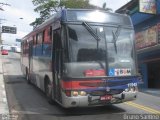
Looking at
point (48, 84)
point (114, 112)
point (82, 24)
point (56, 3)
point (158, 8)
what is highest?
point (56, 3)

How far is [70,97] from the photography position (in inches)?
430

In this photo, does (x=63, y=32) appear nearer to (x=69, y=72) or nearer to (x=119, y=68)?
(x=69, y=72)

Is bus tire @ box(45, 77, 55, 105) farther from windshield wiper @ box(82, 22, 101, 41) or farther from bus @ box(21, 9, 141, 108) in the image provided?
windshield wiper @ box(82, 22, 101, 41)

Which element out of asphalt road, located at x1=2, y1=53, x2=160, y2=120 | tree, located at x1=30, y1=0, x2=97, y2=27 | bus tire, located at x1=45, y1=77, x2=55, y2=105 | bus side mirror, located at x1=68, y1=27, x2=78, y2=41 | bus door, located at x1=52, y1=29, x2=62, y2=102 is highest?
tree, located at x1=30, y1=0, x2=97, y2=27

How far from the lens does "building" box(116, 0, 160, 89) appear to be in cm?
2539

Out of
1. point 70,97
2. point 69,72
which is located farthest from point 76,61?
point 70,97

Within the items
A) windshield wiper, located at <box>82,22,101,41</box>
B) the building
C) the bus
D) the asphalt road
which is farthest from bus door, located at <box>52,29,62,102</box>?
the building

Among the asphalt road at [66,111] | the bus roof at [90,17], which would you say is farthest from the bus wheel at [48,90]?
the bus roof at [90,17]

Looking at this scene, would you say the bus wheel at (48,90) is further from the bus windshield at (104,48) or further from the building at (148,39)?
the building at (148,39)

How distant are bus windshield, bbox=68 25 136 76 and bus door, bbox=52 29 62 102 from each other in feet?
2.29

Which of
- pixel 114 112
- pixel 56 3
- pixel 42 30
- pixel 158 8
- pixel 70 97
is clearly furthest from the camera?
pixel 56 3

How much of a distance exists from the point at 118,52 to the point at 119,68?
0.51 m

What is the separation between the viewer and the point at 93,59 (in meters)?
11.3

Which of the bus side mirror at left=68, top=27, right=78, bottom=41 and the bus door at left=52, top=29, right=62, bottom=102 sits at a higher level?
the bus side mirror at left=68, top=27, right=78, bottom=41
